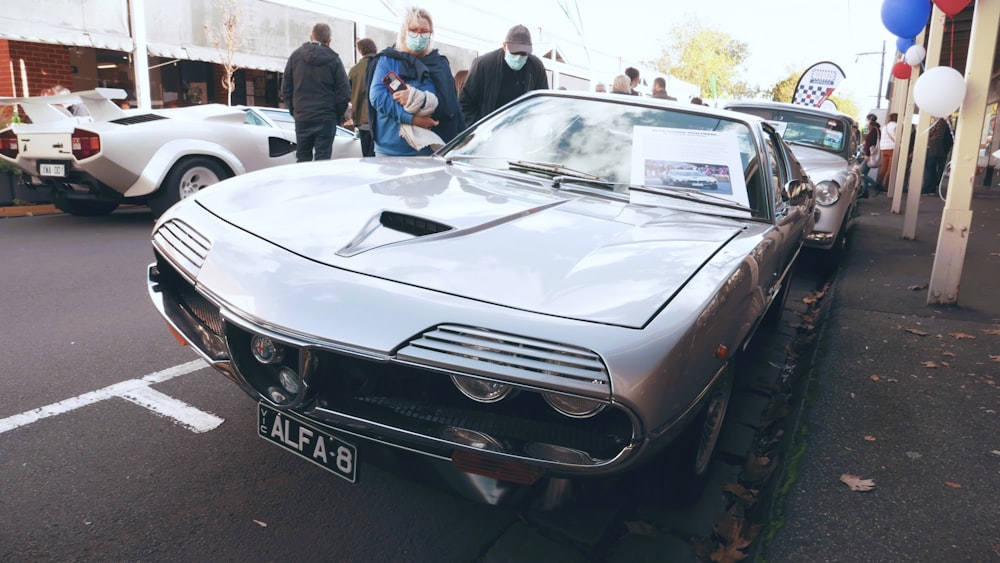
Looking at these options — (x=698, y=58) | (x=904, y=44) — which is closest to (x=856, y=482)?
(x=904, y=44)

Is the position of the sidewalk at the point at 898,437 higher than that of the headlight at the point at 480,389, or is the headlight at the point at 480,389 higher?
the headlight at the point at 480,389

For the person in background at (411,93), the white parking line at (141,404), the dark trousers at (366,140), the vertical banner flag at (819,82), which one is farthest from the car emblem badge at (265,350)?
the vertical banner flag at (819,82)

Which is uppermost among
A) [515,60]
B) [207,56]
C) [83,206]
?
[207,56]

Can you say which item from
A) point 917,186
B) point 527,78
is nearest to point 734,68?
point 917,186

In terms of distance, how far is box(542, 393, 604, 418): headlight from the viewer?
5.73 ft

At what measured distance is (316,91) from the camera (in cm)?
667

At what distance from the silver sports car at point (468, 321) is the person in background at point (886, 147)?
49.0 ft

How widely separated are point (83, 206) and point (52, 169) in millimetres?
1149

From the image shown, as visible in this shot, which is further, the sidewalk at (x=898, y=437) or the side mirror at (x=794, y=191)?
the side mirror at (x=794, y=191)

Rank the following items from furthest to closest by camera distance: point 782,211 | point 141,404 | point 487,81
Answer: point 487,81 → point 782,211 → point 141,404

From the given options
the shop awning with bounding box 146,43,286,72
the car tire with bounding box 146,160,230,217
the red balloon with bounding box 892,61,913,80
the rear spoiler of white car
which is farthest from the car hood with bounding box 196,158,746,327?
the red balloon with bounding box 892,61,913,80

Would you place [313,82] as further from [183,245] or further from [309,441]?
[309,441]

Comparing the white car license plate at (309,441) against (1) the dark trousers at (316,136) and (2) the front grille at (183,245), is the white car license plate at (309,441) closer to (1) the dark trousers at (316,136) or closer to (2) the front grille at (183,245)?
(2) the front grille at (183,245)

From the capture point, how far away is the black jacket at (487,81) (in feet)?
18.5
